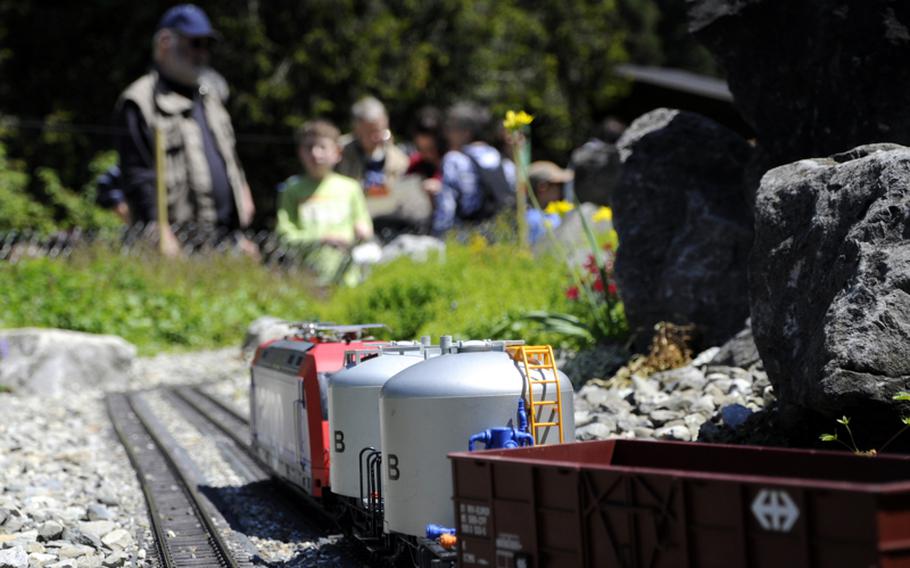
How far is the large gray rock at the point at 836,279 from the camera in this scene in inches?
302

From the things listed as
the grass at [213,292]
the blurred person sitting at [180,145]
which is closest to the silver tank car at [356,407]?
the grass at [213,292]

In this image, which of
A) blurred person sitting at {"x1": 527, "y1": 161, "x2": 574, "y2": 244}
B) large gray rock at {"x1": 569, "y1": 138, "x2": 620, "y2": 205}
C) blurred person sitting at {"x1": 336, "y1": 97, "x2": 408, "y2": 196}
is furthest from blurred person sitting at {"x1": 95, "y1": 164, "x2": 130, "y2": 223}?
large gray rock at {"x1": 569, "y1": 138, "x2": 620, "y2": 205}

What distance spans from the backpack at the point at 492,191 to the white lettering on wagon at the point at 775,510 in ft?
53.6

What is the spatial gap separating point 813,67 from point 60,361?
1270 centimetres

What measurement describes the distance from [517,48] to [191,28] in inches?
764

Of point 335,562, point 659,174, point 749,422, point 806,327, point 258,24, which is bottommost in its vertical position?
point 335,562

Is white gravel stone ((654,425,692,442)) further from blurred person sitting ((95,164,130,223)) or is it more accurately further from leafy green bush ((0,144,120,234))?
leafy green bush ((0,144,120,234))

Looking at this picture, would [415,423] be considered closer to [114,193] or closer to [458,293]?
[458,293]

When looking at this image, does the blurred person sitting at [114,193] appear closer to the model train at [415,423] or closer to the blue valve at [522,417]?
the model train at [415,423]

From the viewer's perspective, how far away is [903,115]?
9.86 metres

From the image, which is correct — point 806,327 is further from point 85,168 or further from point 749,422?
point 85,168

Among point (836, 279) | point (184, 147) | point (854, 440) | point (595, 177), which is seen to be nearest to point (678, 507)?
point (836, 279)

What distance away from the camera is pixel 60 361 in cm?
1900

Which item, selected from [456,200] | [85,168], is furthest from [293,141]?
[456,200]
